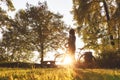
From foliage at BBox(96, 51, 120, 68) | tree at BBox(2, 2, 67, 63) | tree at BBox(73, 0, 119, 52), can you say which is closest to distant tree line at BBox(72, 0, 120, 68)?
tree at BBox(73, 0, 119, 52)

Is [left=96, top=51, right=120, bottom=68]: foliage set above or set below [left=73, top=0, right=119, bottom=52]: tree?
below

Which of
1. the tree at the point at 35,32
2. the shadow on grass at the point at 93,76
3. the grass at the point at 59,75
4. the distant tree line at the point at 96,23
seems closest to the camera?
the grass at the point at 59,75

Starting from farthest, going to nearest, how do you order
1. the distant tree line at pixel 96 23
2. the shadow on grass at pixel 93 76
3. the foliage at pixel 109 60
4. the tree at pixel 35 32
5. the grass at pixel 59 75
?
the tree at pixel 35 32 < the distant tree line at pixel 96 23 < the foliage at pixel 109 60 < the shadow on grass at pixel 93 76 < the grass at pixel 59 75

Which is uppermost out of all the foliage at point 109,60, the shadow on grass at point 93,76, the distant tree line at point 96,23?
the distant tree line at point 96,23

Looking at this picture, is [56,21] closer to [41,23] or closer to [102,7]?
[41,23]

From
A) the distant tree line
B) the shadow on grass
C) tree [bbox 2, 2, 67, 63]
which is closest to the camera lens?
the shadow on grass

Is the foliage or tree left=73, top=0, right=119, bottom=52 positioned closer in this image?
the foliage

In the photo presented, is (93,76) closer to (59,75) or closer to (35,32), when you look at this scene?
(59,75)

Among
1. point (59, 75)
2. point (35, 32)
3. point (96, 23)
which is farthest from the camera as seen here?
point (35, 32)

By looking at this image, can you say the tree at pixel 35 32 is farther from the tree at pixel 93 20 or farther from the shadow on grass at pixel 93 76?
the shadow on grass at pixel 93 76

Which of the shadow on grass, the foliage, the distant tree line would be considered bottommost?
the shadow on grass

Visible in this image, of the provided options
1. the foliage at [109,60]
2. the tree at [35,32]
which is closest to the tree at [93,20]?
the foliage at [109,60]

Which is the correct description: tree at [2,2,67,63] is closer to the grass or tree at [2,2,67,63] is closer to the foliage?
the foliage

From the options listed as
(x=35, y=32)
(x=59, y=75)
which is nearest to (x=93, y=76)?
(x=59, y=75)
